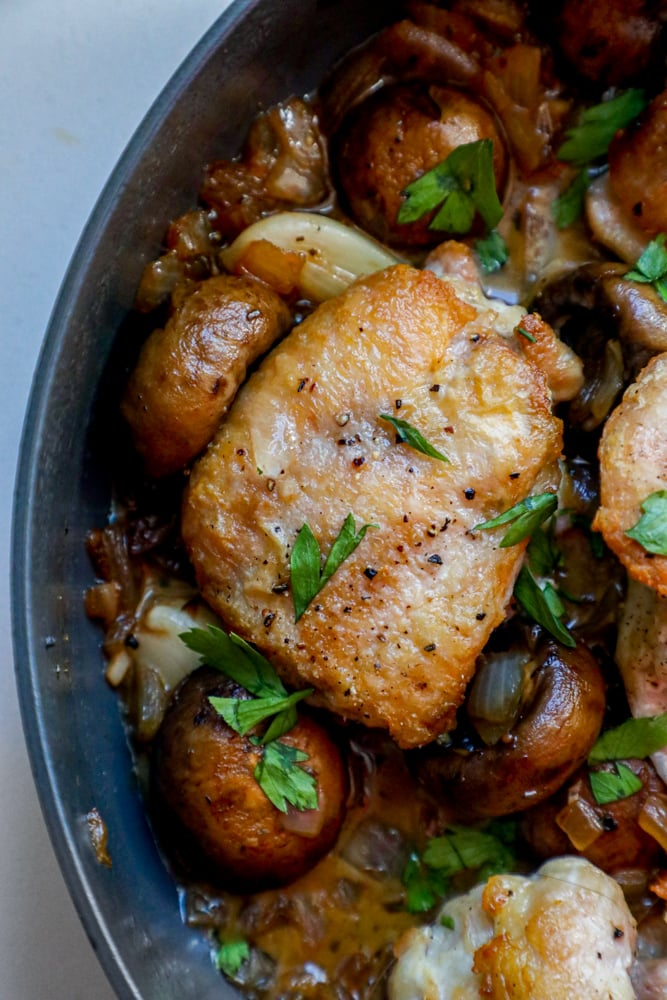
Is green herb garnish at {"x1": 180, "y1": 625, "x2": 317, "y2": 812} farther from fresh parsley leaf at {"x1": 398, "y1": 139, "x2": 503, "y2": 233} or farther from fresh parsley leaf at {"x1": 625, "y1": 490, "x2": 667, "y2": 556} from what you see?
fresh parsley leaf at {"x1": 398, "y1": 139, "x2": 503, "y2": 233}

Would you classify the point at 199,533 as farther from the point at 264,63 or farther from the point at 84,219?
the point at 264,63

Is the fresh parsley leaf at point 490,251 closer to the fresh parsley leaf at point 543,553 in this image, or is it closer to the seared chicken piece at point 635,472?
the seared chicken piece at point 635,472

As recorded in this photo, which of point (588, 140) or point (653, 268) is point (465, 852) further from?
point (588, 140)

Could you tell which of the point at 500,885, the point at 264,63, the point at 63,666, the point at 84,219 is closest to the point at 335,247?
the point at 264,63

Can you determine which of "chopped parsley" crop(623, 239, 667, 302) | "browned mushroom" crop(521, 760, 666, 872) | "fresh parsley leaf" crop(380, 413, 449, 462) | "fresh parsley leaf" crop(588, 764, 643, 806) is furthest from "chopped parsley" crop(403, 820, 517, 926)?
"chopped parsley" crop(623, 239, 667, 302)

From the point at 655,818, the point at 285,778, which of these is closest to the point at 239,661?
the point at 285,778
